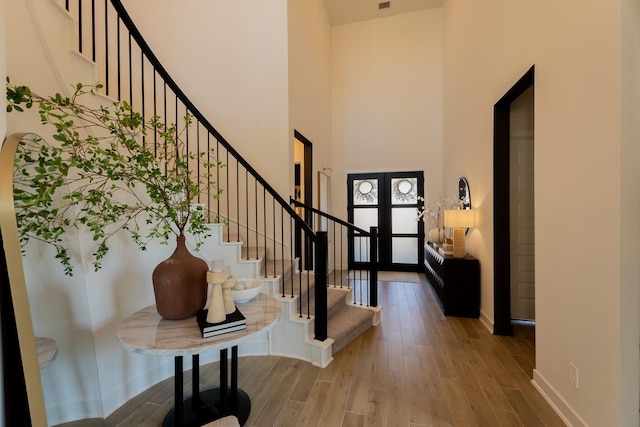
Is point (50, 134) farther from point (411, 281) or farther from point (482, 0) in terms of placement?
point (411, 281)

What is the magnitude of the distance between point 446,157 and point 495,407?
14.5 feet

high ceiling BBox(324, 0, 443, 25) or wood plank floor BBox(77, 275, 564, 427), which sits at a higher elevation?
high ceiling BBox(324, 0, 443, 25)

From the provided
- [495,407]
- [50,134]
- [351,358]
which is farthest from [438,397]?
[50,134]

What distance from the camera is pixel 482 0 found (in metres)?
3.25

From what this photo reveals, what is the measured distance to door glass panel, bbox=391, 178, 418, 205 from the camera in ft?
19.5

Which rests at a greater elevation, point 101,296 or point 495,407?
point 101,296

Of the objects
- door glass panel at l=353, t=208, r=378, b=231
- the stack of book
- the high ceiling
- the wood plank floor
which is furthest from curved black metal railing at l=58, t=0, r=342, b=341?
the high ceiling

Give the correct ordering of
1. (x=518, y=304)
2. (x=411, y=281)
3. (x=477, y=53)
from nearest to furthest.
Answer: (x=518, y=304) → (x=477, y=53) → (x=411, y=281)

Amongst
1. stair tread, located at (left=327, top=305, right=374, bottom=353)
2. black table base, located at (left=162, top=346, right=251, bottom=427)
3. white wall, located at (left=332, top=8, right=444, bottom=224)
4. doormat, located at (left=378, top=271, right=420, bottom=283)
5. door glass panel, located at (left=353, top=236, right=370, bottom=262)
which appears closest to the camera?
black table base, located at (left=162, top=346, right=251, bottom=427)

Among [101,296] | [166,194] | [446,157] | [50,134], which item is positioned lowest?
[101,296]

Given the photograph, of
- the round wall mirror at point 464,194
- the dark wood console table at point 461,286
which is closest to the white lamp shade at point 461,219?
the round wall mirror at point 464,194

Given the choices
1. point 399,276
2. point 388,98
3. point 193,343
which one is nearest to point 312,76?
point 388,98

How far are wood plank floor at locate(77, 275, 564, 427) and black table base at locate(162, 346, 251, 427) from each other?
91mm

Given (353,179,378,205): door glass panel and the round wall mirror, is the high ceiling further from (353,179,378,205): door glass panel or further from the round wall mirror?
→ the round wall mirror
